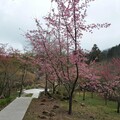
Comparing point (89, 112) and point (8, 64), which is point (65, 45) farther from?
point (8, 64)

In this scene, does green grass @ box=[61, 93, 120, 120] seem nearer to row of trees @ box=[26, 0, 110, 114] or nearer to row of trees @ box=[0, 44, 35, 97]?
row of trees @ box=[26, 0, 110, 114]

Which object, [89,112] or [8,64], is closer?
[89,112]

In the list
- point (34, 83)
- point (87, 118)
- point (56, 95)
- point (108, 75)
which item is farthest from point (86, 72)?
point (34, 83)

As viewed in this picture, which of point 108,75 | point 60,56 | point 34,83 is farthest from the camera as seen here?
point 34,83

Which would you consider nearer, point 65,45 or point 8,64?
point 65,45

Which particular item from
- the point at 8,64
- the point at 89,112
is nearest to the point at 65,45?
the point at 89,112

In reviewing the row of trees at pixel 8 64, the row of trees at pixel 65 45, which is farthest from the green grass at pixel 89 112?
the row of trees at pixel 8 64

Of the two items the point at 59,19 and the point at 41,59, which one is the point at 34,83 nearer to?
the point at 41,59

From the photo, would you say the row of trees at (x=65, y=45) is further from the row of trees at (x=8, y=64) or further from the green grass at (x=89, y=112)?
the row of trees at (x=8, y=64)

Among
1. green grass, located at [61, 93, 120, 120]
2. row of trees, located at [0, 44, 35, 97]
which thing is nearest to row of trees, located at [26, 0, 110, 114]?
green grass, located at [61, 93, 120, 120]

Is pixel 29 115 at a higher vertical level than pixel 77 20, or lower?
lower

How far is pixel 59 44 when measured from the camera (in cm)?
1541

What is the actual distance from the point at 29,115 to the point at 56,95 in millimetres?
9116

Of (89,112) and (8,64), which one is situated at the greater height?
(8,64)
